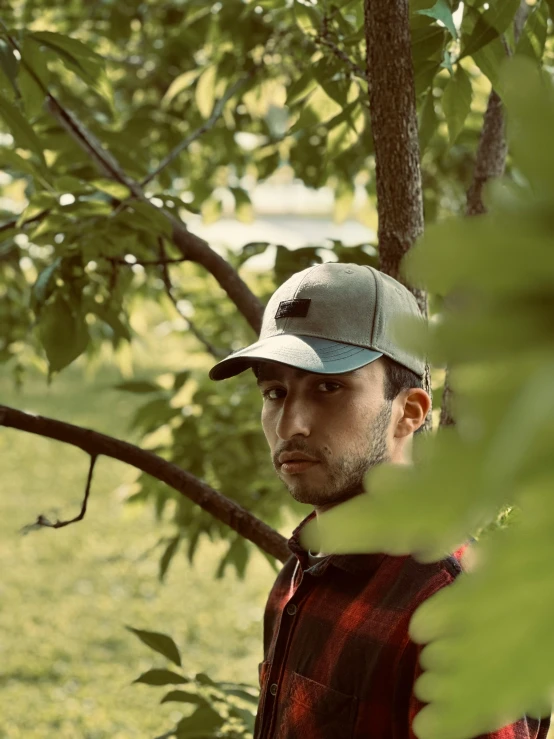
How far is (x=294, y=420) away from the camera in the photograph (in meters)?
1.05

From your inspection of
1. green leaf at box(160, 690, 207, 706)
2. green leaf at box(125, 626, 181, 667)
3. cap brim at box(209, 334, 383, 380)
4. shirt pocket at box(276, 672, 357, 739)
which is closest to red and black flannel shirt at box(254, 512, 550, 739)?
shirt pocket at box(276, 672, 357, 739)

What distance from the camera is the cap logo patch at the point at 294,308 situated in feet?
3.69

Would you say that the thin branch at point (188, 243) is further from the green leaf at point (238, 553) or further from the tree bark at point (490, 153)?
the green leaf at point (238, 553)

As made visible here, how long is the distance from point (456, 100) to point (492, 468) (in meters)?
1.23

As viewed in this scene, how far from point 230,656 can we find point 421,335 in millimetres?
5106

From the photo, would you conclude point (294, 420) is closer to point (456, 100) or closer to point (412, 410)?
point (412, 410)

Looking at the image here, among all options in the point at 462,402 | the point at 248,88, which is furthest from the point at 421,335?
the point at 248,88

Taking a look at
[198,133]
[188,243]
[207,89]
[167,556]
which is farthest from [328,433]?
[207,89]

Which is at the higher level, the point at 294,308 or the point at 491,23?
the point at 491,23

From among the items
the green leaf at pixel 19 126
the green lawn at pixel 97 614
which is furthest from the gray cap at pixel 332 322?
the green lawn at pixel 97 614

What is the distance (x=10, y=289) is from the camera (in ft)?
10.8

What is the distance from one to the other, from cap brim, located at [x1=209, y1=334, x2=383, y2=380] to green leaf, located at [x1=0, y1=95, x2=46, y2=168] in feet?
Answer: 1.54

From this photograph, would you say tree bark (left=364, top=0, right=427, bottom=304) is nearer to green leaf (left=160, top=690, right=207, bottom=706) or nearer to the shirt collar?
the shirt collar

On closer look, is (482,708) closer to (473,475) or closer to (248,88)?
(473,475)
